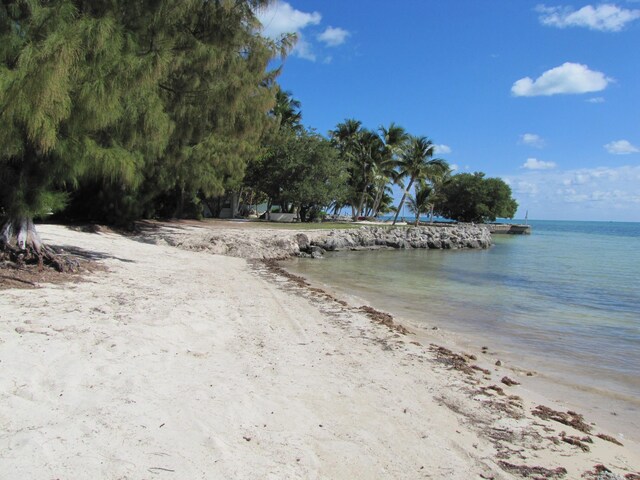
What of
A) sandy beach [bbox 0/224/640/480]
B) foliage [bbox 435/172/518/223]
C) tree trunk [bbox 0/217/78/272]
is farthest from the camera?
foliage [bbox 435/172/518/223]

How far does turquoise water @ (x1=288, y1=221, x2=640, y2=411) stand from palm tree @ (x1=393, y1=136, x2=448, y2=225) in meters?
29.8

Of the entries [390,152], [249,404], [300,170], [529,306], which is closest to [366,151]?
[390,152]

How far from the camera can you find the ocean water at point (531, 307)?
23.8 feet

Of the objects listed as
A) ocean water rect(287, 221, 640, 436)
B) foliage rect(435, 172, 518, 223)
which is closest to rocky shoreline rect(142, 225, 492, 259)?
ocean water rect(287, 221, 640, 436)

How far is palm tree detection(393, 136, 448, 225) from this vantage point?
5153cm

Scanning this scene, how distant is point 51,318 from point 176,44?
711cm

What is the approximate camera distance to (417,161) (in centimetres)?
5203

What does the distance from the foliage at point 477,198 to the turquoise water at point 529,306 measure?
183ft

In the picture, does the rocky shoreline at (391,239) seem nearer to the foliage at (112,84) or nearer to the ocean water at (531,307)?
the ocean water at (531,307)

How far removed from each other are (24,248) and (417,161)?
47079mm

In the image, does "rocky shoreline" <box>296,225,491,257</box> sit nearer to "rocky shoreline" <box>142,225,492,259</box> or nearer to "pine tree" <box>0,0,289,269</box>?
"rocky shoreline" <box>142,225,492,259</box>

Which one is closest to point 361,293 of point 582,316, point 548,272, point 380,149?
point 582,316

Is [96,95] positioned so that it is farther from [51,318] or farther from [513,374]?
[513,374]

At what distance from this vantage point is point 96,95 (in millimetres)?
7301
